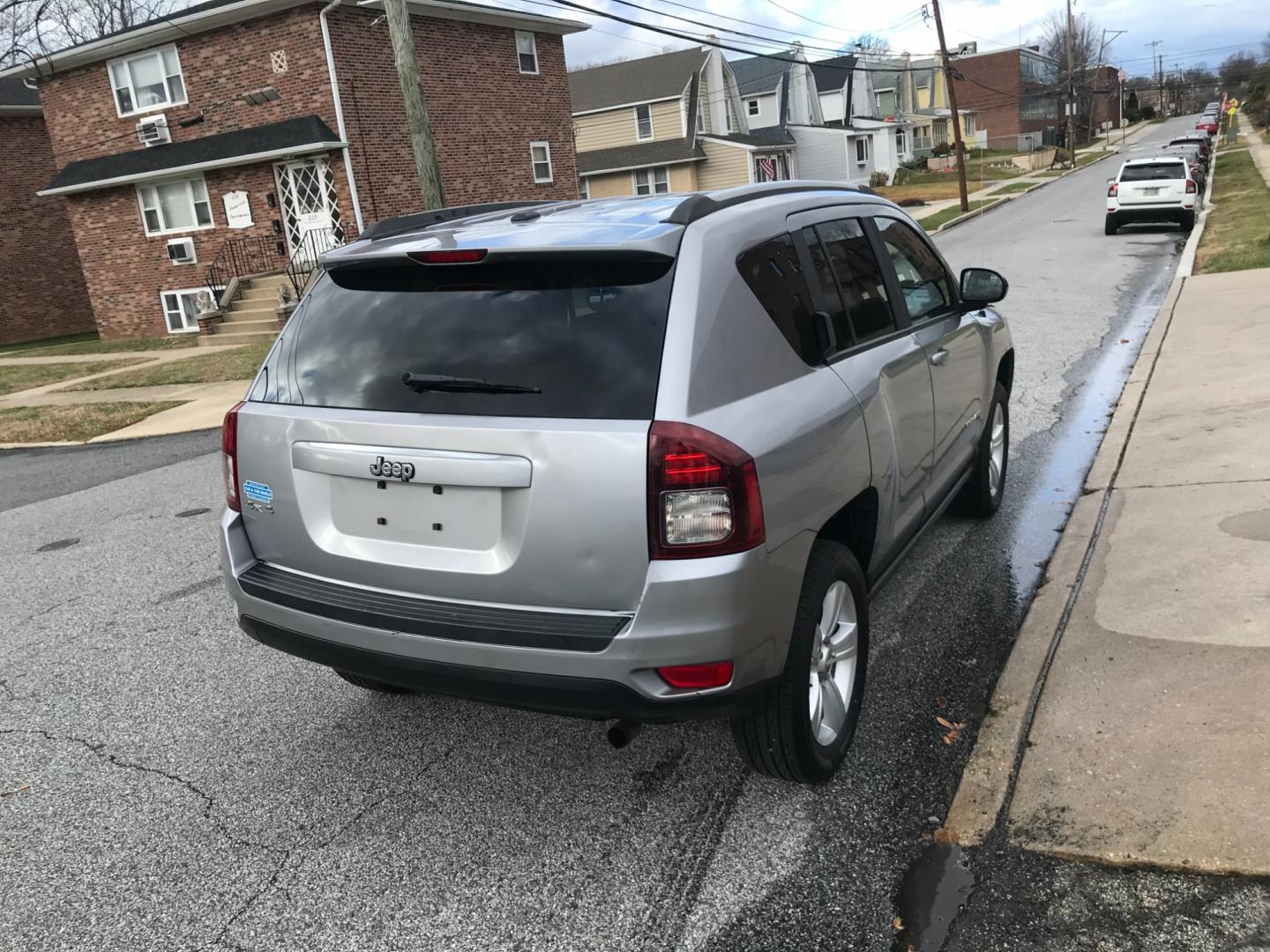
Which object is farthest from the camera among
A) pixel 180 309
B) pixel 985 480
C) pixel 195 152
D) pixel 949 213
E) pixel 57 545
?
pixel 949 213

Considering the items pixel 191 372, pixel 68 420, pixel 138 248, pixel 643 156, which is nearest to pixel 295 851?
pixel 68 420

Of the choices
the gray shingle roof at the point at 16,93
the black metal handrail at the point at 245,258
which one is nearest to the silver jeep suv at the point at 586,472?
the black metal handrail at the point at 245,258

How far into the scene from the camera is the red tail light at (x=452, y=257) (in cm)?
301

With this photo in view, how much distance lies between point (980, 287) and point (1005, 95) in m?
101

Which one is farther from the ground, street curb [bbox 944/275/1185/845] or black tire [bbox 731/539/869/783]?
black tire [bbox 731/539/869/783]

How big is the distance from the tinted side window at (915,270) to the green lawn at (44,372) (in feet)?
54.1

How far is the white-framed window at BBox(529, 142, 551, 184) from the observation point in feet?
86.0

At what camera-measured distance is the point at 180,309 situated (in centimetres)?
2514

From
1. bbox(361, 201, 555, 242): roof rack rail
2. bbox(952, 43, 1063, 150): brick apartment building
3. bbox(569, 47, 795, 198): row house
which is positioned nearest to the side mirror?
bbox(361, 201, 555, 242): roof rack rail

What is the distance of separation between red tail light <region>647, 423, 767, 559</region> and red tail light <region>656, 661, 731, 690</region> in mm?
304

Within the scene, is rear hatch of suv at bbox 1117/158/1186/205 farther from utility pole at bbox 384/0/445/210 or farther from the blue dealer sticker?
the blue dealer sticker

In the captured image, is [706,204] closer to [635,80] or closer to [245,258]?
[245,258]

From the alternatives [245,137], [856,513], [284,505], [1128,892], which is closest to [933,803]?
[1128,892]

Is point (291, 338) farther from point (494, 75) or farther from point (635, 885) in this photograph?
point (494, 75)
